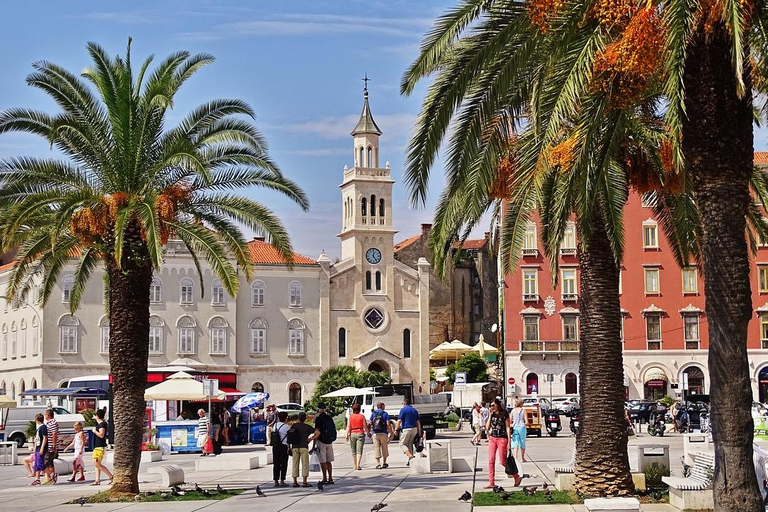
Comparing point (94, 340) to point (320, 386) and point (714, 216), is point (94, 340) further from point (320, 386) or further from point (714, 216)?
point (714, 216)

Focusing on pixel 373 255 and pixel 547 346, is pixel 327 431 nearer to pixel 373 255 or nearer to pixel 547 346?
pixel 547 346

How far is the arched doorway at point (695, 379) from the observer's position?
72562mm

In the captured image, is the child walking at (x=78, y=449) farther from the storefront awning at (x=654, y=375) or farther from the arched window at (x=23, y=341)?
the arched window at (x=23, y=341)

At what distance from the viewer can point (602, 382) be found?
59.2 feet

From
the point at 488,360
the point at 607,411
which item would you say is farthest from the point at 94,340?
the point at 607,411

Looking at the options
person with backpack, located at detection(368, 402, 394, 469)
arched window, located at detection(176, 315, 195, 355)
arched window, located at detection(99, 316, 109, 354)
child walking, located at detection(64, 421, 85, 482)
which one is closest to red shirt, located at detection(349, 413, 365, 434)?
person with backpack, located at detection(368, 402, 394, 469)

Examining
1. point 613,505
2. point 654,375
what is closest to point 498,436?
point 613,505

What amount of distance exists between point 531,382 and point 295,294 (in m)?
19.5

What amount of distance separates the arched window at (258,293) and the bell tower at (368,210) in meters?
7.26

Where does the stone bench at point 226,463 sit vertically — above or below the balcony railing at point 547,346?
below

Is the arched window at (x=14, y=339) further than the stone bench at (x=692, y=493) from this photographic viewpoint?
Yes

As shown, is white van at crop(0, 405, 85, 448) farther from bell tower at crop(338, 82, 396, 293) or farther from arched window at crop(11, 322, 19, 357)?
bell tower at crop(338, 82, 396, 293)

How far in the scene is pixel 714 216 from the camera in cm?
1285

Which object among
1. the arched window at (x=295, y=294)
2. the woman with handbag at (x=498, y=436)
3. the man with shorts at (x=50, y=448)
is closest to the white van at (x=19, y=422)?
the man with shorts at (x=50, y=448)
